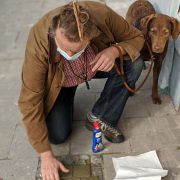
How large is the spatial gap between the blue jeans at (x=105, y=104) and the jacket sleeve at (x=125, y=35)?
111 millimetres

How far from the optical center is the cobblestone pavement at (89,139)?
8.15 feet

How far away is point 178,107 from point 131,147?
0.67 m

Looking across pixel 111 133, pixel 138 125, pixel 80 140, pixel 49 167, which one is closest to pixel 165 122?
pixel 138 125

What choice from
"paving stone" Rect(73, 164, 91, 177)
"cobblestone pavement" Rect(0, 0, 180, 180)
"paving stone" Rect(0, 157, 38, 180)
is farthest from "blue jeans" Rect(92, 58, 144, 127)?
"paving stone" Rect(0, 157, 38, 180)

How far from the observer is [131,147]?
2.65 metres

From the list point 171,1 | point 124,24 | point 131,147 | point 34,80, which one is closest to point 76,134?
point 131,147

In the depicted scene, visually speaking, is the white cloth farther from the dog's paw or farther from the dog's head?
the dog's head

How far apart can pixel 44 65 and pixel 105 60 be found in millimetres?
435

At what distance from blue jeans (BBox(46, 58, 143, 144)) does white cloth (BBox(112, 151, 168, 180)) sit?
A: 1.23 feet

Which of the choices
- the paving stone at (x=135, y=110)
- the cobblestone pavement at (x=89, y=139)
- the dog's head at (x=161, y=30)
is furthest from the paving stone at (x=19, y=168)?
the dog's head at (x=161, y=30)

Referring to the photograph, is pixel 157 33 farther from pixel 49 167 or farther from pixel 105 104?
pixel 49 167

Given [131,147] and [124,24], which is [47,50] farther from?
[131,147]

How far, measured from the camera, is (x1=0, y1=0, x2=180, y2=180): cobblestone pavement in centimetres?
248

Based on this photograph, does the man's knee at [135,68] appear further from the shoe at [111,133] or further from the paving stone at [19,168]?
the paving stone at [19,168]
